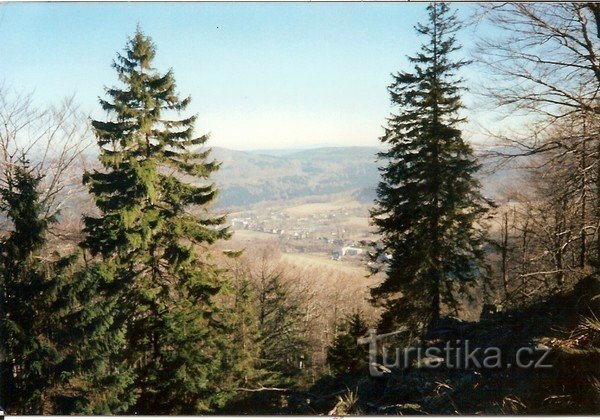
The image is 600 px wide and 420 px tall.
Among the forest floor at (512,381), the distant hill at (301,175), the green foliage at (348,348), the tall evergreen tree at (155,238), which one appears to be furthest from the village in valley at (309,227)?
the forest floor at (512,381)

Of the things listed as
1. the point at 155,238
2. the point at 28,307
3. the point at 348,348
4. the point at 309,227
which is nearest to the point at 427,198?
the point at 309,227

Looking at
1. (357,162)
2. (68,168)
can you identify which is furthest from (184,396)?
(68,168)

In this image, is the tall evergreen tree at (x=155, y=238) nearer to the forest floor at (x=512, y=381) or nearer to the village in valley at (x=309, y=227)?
the village in valley at (x=309, y=227)

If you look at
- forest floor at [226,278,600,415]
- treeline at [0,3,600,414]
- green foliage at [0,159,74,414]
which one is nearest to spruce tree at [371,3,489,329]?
treeline at [0,3,600,414]

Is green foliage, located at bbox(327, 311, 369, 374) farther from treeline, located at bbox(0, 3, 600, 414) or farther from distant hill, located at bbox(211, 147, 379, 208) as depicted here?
distant hill, located at bbox(211, 147, 379, 208)

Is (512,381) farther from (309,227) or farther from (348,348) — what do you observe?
(348,348)

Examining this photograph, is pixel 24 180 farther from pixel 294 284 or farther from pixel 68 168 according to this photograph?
pixel 294 284
